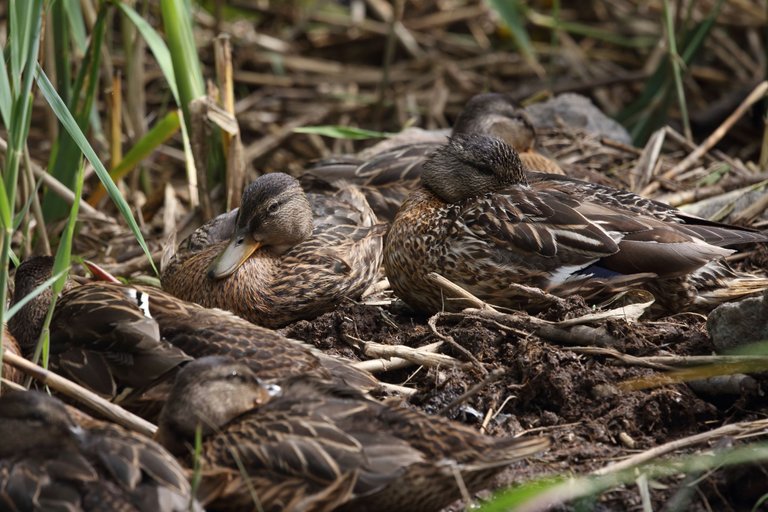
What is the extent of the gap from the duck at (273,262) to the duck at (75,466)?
1744 millimetres

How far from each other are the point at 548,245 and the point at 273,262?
136cm

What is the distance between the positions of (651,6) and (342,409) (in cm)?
715

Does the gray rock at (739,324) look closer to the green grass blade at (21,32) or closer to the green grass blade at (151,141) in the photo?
the green grass blade at (21,32)

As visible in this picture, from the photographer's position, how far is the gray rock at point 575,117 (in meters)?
7.87

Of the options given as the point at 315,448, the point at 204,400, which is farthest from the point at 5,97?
the point at 315,448

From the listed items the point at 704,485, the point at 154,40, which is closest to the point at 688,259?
the point at 704,485

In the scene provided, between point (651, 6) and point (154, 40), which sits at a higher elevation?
point (154, 40)

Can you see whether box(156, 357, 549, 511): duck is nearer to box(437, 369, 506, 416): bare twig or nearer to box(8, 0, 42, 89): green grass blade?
box(437, 369, 506, 416): bare twig

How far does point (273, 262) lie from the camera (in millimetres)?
5629

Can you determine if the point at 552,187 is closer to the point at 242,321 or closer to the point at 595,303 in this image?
the point at 595,303

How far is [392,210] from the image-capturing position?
6.52 metres

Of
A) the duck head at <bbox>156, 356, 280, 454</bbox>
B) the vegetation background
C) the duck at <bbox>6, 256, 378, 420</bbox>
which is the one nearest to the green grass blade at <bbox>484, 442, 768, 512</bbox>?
the vegetation background

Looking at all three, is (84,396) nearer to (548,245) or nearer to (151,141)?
(548,245)

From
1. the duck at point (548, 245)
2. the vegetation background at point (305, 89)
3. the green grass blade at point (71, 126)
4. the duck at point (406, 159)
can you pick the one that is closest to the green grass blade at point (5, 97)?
the vegetation background at point (305, 89)
